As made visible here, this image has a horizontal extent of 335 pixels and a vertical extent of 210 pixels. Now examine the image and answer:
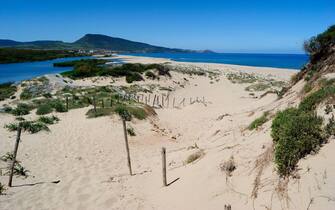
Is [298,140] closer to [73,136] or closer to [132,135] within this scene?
[132,135]

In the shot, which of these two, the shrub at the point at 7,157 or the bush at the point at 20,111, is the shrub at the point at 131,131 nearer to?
the shrub at the point at 7,157

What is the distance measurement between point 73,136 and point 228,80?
1467 inches

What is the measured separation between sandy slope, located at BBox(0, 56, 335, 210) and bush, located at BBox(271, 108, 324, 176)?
21 centimetres

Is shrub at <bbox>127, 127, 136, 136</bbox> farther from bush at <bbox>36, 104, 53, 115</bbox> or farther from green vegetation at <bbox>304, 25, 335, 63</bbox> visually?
green vegetation at <bbox>304, 25, 335, 63</bbox>

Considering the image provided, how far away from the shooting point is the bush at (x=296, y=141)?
6344mm

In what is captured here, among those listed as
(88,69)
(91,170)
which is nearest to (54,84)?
(88,69)

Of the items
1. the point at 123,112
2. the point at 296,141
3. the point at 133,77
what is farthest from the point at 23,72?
the point at 296,141

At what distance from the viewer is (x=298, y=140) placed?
6527 millimetres

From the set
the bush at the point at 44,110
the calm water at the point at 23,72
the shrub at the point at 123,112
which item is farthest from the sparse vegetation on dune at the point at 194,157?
the calm water at the point at 23,72

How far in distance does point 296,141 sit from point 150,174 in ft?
17.6

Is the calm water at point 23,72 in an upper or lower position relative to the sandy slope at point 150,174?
lower

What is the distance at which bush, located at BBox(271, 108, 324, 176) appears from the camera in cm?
634

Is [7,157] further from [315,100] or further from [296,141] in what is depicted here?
[315,100]

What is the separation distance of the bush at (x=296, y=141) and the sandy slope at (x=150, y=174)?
0.21 m
